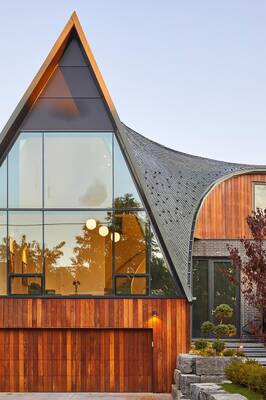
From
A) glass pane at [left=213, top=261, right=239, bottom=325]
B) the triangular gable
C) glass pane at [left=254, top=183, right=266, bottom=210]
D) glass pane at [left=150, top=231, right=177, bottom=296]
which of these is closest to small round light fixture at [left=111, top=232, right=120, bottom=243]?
glass pane at [left=150, top=231, right=177, bottom=296]

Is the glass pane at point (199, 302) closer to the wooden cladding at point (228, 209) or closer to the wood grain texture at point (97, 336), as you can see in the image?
the wooden cladding at point (228, 209)

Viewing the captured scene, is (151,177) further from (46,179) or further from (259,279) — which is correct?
(259,279)

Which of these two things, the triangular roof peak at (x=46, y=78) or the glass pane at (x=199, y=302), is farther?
the glass pane at (x=199, y=302)

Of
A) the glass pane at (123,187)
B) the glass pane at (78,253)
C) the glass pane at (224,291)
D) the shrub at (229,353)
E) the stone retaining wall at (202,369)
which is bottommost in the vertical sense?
the stone retaining wall at (202,369)

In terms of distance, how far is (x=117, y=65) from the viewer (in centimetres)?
3139

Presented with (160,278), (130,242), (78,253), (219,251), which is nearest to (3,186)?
(78,253)

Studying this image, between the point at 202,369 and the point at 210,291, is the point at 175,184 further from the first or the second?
the point at 202,369

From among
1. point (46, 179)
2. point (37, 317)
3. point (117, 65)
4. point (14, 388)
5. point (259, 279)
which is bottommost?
point (14, 388)

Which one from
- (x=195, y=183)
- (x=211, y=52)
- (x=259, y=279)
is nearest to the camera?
(x=259, y=279)

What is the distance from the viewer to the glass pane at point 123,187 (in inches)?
695

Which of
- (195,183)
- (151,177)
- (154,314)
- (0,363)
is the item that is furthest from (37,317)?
(195,183)

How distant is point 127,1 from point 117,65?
512 centimetres

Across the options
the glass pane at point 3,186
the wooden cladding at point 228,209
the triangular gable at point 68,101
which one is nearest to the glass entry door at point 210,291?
the wooden cladding at point 228,209

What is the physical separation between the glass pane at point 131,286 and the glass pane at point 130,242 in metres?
0.19
